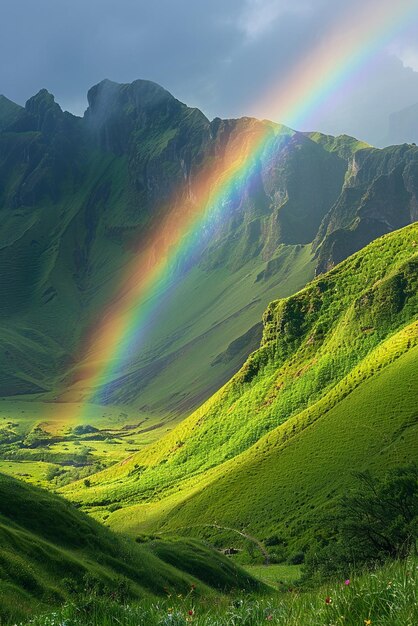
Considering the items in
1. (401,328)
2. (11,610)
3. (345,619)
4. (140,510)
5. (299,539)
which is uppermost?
(345,619)

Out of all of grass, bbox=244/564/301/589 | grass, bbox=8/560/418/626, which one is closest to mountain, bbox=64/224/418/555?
grass, bbox=244/564/301/589

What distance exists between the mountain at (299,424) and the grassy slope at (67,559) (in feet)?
97.5

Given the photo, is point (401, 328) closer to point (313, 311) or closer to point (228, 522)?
point (313, 311)

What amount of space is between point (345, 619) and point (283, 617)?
1.19 metres

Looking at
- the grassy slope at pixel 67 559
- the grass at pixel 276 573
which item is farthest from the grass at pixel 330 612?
the grass at pixel 276 573

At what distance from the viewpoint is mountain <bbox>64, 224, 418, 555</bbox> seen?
88688mm

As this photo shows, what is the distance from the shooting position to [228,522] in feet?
308

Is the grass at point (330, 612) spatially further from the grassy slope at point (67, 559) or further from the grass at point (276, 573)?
the grass at point (276, 573)

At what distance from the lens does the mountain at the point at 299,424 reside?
88688 millimetres

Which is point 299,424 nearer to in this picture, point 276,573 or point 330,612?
point 276,573

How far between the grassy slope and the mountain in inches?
1170

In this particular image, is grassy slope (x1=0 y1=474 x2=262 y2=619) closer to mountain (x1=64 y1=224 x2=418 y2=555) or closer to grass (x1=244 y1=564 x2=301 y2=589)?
grass (x1=244 y1=564 x2=301 y2=589)

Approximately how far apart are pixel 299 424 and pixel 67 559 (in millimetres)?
79965

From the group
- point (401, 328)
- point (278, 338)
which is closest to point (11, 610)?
point (401, 328)
